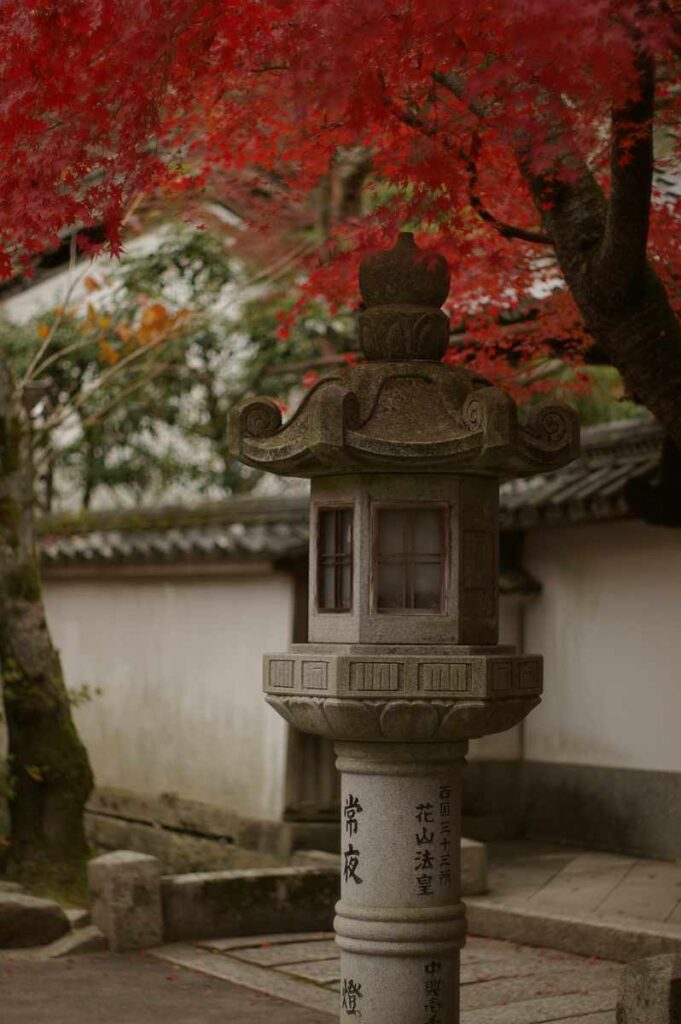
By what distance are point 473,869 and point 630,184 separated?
21.3ft

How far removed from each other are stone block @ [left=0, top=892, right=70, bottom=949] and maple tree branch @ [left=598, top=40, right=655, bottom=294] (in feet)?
20.3

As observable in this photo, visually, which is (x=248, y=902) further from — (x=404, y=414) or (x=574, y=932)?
(x=404, y=414)

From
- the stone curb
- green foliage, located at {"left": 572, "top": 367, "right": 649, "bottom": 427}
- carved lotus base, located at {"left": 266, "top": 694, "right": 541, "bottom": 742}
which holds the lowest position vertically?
the stone curb

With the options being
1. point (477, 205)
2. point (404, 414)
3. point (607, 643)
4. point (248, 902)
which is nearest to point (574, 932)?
point (248, 902)

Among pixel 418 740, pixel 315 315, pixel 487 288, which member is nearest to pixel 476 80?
pixel 418 740

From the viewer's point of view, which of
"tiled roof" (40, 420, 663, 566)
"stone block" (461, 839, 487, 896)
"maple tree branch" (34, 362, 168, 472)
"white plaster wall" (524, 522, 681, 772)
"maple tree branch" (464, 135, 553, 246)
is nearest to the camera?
"maple tree branch" (464, 135, 553, 246)

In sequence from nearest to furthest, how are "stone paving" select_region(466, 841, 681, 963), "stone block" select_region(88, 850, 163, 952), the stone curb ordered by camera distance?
the stone curb < "stone paving" select_region(466, 841, 681, 963) < "stone block" select_region(88, 850, 163, 952)

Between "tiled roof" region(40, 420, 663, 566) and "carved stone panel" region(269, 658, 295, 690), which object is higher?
"tiled roof" region(40, 420, 663, 566)

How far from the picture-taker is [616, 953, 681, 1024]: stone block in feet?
23.9

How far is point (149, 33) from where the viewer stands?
269 inches

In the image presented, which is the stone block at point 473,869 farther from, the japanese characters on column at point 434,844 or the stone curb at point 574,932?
the japanese characters on column at point 434,844

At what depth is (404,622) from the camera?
24.9 feet

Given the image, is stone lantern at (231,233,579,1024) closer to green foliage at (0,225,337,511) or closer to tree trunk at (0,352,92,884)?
tree trunk at (0,352,92,884)

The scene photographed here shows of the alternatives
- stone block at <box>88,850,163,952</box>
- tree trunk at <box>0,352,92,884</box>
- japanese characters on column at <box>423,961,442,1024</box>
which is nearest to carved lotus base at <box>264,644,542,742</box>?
japanese characters on column at <box>423,961,442,1024</box>
